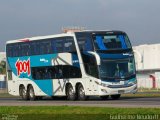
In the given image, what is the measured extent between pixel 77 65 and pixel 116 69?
8.91ft

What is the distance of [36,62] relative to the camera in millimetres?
45188

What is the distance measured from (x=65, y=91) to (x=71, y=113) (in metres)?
16.4

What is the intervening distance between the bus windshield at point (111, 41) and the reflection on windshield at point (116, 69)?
91cm

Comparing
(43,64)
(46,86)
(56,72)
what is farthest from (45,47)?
A: (46,86)

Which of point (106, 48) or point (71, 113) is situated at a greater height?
point (106, 48)

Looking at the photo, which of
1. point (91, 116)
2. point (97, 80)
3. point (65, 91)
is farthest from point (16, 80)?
point (91, 116)

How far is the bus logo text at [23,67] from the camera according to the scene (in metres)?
46.3

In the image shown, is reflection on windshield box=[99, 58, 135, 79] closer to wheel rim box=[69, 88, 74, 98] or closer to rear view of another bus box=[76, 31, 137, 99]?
rear view of another bus box=[76, 31, 137, 99]

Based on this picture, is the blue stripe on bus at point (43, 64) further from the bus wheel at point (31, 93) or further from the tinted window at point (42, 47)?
the bus wheel at point (31, 93)

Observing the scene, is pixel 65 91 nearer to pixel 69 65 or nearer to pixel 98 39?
pixel 69 65

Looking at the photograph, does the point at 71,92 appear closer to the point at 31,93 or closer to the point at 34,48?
the point at 34,48

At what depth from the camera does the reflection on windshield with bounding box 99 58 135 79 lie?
130 feet

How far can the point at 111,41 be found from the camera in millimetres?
40469

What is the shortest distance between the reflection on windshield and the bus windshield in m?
0.91
